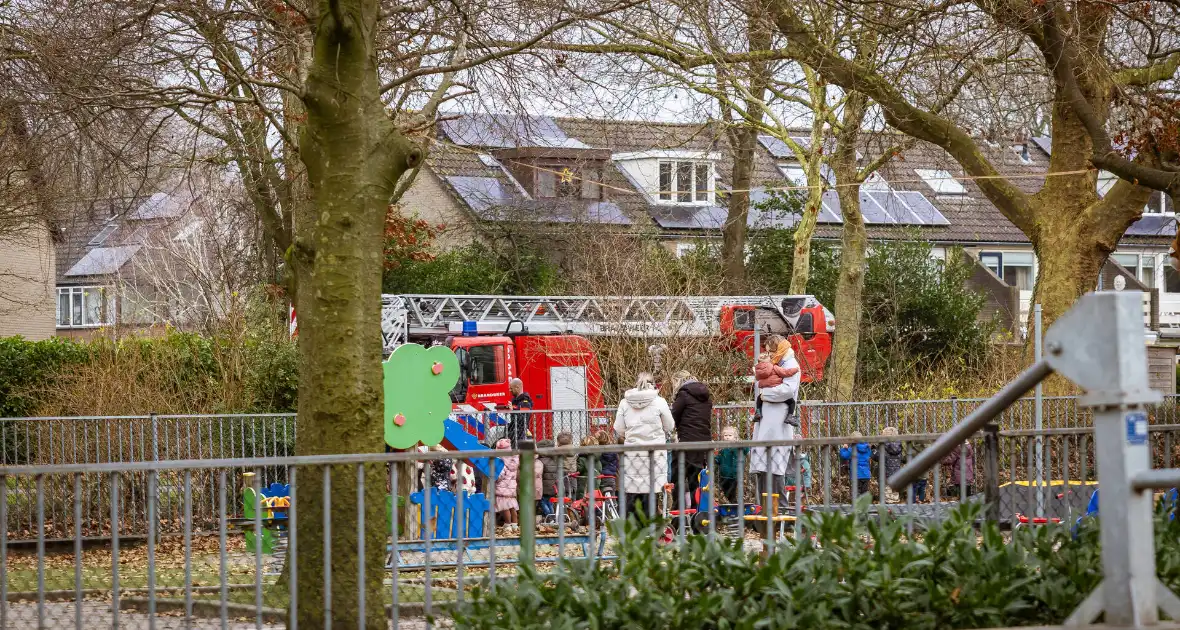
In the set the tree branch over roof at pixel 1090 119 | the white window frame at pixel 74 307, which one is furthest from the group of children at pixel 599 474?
the white window frame at pixel 74 307

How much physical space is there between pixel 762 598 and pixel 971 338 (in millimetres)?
28195

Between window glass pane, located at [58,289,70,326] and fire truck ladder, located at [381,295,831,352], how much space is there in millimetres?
31427

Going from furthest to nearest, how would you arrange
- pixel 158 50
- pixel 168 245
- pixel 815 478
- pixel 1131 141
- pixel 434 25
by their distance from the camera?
pixel 168 245
pixel 1131 141
pixel 815 478
pixel 434 25
pixel 158 50

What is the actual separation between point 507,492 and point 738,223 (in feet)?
62.5

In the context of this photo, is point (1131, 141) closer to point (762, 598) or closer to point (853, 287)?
point (762, 598)

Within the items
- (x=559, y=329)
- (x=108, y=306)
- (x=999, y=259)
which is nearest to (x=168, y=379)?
(x=559, y=329)

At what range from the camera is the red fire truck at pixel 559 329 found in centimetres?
2220

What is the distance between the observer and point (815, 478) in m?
12.0

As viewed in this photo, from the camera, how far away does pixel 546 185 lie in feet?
123

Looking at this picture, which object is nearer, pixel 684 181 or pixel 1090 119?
pixel 1090 119

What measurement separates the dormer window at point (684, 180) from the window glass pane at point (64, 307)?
26.4m

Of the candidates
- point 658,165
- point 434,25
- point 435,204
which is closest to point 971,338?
point 658,165

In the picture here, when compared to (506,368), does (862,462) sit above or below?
below

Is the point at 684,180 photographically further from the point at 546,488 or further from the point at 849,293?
the point at 546,488
